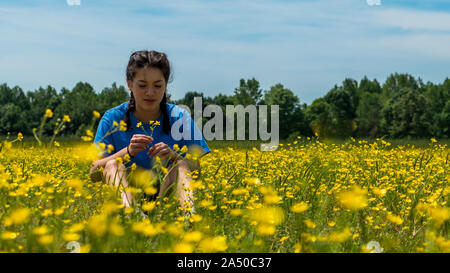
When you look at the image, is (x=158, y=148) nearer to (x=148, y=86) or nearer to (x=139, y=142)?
(x=139, y=142)

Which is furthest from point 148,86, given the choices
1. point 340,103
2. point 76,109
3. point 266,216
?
point 76,109

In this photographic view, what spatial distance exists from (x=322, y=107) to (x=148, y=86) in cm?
5814

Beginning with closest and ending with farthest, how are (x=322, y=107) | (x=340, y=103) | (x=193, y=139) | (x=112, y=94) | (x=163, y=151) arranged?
(x=163, y=151) → (x=193, y=139) → (x=322, y=107) → (x=340, y=103) → (x=112, y=94)

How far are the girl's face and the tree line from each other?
38.6 m

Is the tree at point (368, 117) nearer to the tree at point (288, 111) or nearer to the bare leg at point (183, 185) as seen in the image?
the tree at point (288, 111)

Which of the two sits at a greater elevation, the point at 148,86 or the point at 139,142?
the point at 148,86

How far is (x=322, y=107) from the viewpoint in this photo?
5997 centimetres

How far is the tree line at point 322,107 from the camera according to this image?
5191 cm

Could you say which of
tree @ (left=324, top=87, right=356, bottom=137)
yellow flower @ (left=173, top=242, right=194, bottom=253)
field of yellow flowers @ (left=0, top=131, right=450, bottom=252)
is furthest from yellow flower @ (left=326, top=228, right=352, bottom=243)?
tree @ (left=324, top=87, right=356, bottom=137)

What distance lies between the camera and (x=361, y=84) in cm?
9200

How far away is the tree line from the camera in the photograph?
170 ft

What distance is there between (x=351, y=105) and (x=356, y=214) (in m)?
64.4

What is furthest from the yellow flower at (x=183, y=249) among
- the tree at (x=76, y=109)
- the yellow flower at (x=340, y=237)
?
the tree at (x=76, y=109)
